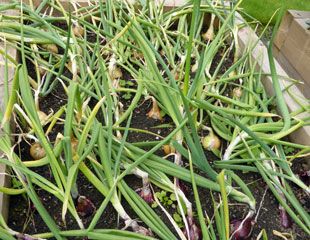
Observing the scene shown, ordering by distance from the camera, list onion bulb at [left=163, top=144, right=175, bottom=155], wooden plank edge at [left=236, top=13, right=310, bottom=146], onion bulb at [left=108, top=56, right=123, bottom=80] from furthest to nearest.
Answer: onion bulb at [left=108, top=56, right=123, bottom=80]
wooden plank edge at [left=236, top=13, right=310, bottom=146]
onion bulb at [left=163, top=144, right=175, bottom=155]

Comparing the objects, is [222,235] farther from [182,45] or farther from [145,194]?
[182,45]

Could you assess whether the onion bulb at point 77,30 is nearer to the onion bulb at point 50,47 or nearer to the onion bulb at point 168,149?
the onion bulb at point 50,47

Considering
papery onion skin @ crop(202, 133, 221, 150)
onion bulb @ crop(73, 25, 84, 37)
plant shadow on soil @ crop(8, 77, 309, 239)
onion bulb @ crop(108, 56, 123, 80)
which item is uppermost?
onion bulb @ crop(73, 25, 84, 37)

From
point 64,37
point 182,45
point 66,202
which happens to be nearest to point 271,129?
point 182,45

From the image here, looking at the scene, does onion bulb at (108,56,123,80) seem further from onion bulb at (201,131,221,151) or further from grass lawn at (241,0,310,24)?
grass lawn at (241,0,310,24)

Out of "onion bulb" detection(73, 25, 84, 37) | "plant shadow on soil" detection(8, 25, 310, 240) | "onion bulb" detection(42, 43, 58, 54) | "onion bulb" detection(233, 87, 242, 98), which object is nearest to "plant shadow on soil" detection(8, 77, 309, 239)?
"plant shadow on soil" detection(8, 25, 310, 240)

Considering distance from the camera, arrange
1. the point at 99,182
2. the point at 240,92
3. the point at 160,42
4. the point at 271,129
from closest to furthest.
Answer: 1. the point at 99,182
2. the point at 271,129
3. the point at 240,92
4. the point at 160,42

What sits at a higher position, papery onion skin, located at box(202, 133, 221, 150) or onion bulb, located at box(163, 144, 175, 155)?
papery onion skin, located at box(202, 133, 221, 150)
